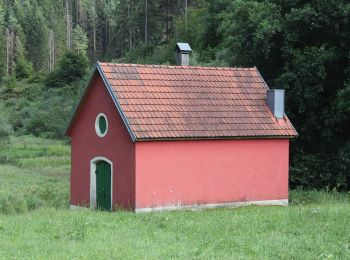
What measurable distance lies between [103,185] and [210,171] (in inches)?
144

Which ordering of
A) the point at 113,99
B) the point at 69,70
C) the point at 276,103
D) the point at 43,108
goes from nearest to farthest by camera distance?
the point at 113,99 < the point at 276,103 < the point at 43,108 < the point at 69,70

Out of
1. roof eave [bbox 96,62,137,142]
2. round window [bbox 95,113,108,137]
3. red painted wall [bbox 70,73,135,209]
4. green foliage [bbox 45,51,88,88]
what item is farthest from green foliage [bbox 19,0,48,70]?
roof eave [bbox 96,62,137,142]

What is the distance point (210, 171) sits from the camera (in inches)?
826

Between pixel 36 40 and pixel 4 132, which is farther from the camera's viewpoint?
pixel 36 40

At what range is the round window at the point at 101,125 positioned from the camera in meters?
21.3

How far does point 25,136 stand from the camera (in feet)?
201

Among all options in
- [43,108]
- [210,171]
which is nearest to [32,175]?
[210,171]

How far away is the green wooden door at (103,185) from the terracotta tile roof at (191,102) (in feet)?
7.90

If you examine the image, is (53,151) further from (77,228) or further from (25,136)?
(77,228)

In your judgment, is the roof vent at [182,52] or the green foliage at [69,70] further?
the green foliage at [69,70]

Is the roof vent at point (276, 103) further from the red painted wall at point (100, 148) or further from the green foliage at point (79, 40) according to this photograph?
the green foliage at point (79, 40)

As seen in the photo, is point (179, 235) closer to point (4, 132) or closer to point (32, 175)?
point (32, 175)

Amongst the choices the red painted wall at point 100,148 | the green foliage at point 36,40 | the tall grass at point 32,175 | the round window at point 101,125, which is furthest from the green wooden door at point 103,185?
the green foliage at point 36,40

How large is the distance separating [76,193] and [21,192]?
3.77 m
